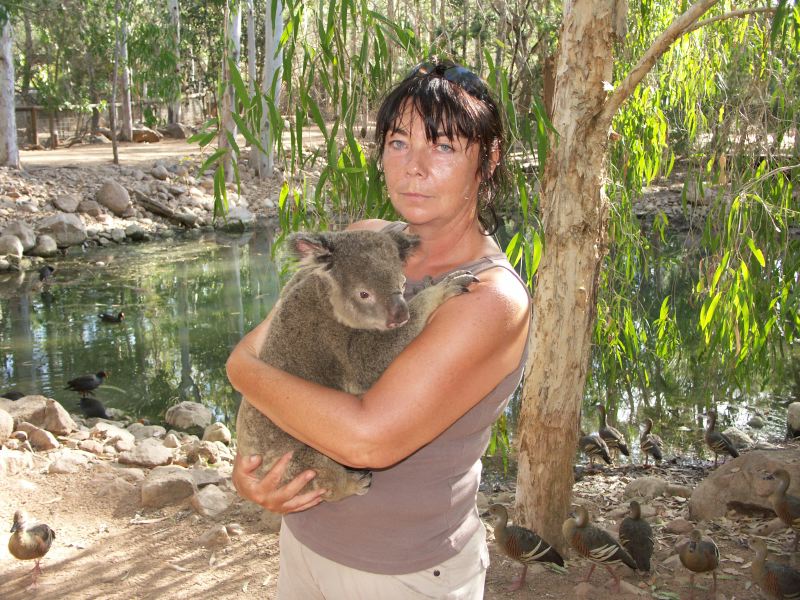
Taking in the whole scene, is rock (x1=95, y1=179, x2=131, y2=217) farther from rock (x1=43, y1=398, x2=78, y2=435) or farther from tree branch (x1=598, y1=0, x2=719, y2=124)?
tree branch (x1=598, y1=0, x2=719, y2=124)

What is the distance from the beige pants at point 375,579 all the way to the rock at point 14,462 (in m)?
4.12

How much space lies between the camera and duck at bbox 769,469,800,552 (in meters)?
A: 4.13

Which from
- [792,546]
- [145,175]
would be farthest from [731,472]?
[145,175]

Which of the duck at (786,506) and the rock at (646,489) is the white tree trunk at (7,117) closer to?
the rock at (646,489)

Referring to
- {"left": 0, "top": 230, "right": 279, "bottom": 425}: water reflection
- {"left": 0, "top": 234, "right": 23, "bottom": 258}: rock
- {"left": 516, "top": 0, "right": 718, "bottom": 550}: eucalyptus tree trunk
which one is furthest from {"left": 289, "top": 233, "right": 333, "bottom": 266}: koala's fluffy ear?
{"left": 0, "top": 234, "right": 23, "bottom": 258}: rock

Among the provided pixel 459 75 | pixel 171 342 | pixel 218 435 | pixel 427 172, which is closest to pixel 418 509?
pixel 427 172

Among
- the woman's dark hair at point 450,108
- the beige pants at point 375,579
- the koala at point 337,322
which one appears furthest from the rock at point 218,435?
the woman's dark hair at point 450,108

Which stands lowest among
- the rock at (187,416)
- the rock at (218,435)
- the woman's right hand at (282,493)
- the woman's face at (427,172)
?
the rock at (187,416)

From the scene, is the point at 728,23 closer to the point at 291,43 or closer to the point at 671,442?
the point at 291,43

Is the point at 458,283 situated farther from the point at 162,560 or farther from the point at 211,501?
the point at 211,501

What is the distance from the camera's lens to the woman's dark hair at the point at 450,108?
1809mm

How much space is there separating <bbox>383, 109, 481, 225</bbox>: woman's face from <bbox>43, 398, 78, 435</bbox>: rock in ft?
18.5

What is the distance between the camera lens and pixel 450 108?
1.81 m

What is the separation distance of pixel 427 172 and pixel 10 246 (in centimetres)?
1426
